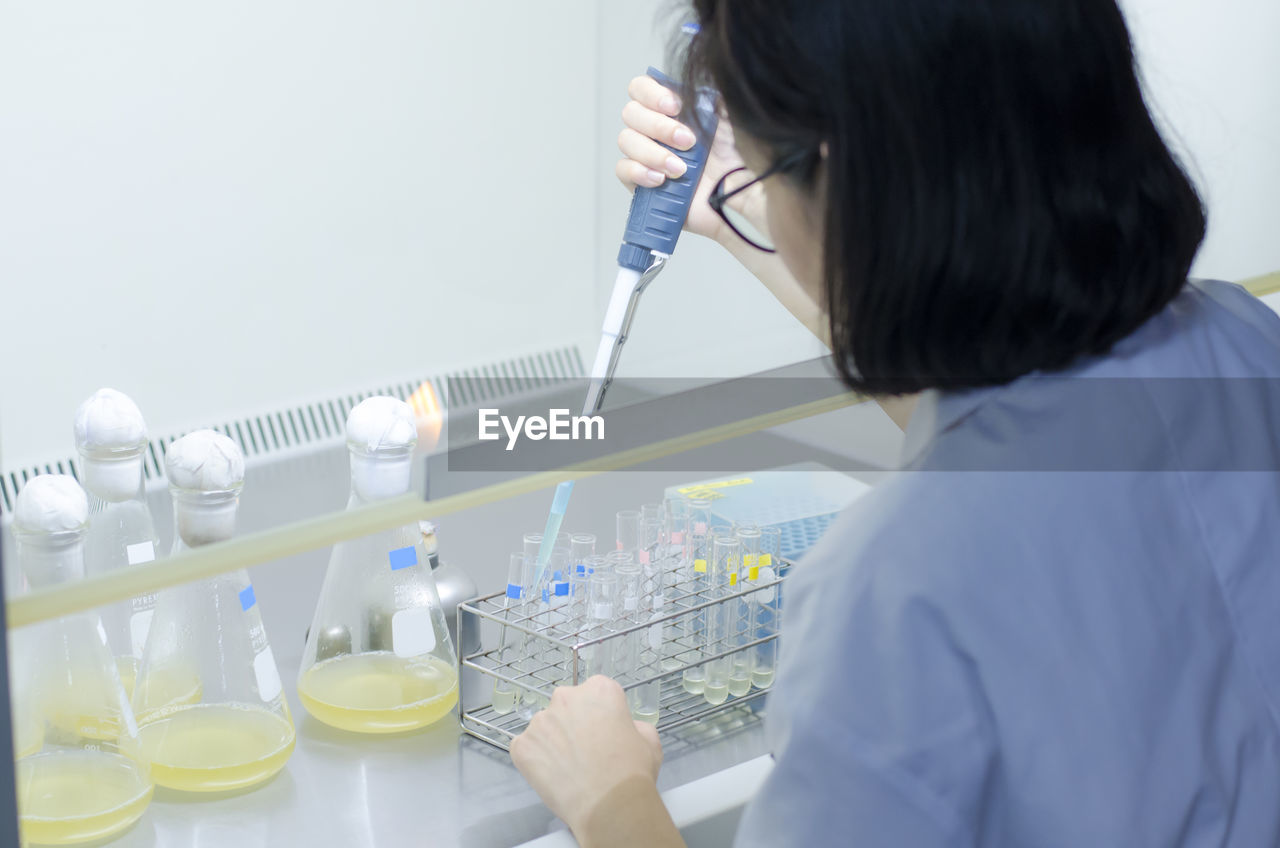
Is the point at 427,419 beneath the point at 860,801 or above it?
above

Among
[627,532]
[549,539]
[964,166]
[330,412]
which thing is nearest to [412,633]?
[549,539]

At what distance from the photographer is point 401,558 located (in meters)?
0.98

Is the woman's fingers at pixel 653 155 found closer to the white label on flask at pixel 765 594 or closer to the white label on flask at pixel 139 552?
the white label on flask at pixel 765 594

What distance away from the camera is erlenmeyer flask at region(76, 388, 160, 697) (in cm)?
88

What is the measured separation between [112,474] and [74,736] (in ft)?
0.65

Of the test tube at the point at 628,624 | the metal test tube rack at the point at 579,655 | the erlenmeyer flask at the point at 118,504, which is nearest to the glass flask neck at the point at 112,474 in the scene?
the erlenmeyer flask at the point at 118,504

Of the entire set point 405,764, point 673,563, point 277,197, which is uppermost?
point 277,197

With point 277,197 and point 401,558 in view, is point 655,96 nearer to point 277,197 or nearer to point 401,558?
point 401,558

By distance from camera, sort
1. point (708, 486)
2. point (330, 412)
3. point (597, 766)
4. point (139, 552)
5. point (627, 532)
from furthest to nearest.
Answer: point (330, 412), point (708, 486), point (627, 532), point (139, 552), point (597, 766)

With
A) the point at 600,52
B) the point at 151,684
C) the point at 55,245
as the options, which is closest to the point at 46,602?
the point at 151,684

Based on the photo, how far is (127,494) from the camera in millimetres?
947

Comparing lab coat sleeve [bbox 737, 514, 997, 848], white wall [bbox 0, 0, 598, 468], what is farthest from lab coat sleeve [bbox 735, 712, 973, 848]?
white wall [bbox 0, 0, 598, 468]

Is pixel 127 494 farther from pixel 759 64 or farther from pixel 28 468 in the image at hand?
pixel 28 468

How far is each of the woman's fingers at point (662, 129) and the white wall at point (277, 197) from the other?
101cm
